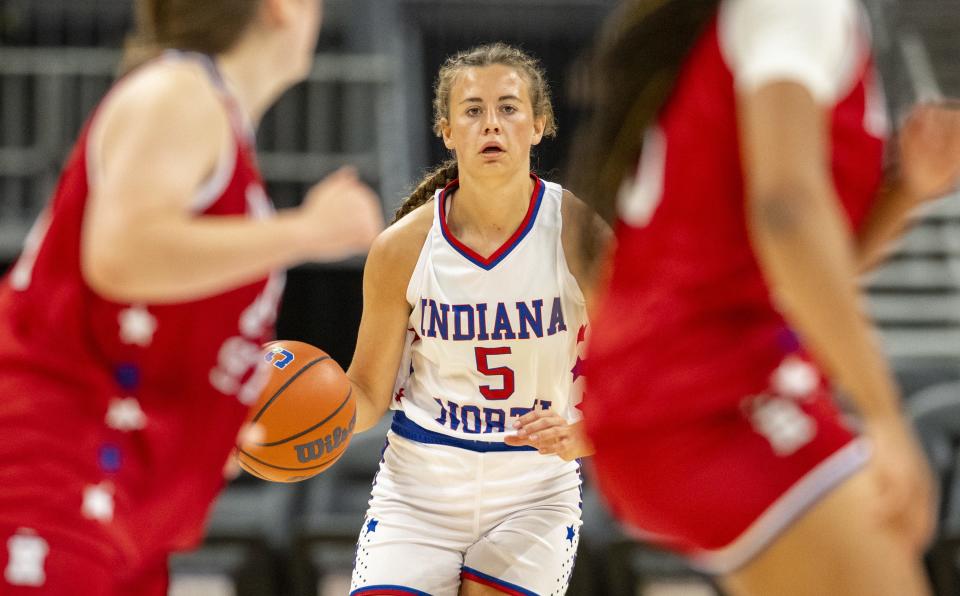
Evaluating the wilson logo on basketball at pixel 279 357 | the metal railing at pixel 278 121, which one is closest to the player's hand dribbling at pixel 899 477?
the wilson logo on basketball at pixel 279 357

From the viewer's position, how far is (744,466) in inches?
79.1

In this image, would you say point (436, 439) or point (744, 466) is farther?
point (436, 439)

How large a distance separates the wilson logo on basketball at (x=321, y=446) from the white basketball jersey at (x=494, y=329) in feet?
0.98

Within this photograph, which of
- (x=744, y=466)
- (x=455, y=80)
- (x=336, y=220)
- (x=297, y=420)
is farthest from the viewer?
(x=455, y=80)

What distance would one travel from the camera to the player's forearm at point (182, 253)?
202 cm

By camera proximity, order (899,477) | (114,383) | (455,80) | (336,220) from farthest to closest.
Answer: (455,80) < (114,383) < (336,220) < (899,477)

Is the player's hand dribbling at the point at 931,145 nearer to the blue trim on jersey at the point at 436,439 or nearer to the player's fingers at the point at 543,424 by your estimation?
the player's fingers at the point at 543,424

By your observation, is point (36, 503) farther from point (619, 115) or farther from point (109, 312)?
point (619, 115)

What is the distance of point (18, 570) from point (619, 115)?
4.11 ft

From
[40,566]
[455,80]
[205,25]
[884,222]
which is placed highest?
[455,80]

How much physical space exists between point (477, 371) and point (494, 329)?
13 centimetres

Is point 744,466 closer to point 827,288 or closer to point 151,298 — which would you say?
point 827,288

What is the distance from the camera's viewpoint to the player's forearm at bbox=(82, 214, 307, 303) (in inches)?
79.4

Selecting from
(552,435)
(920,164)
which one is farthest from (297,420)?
(920,164)
